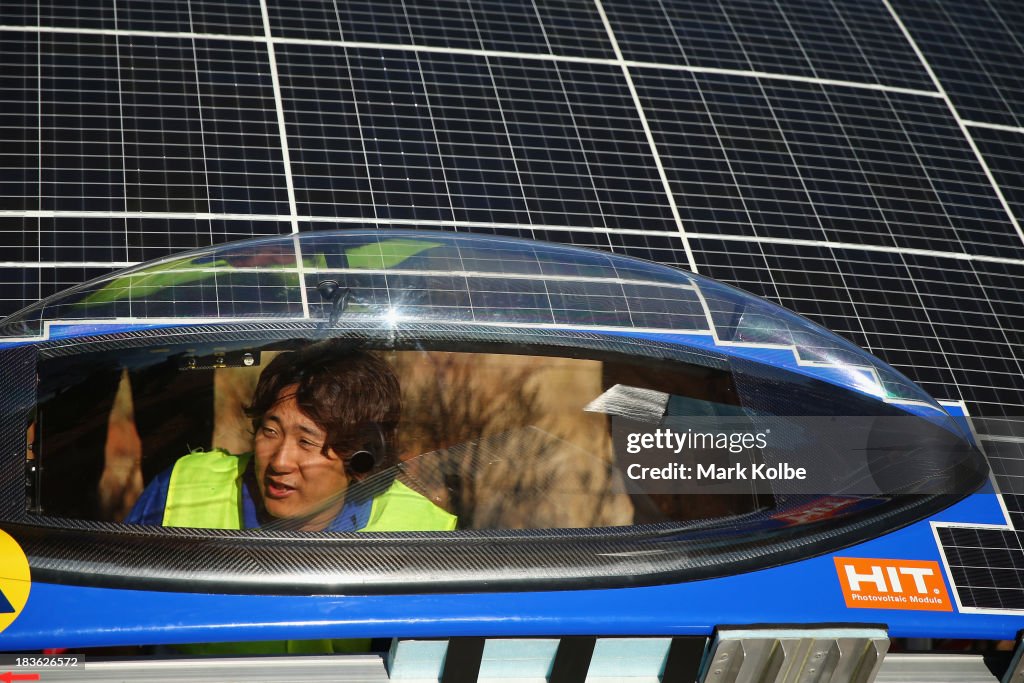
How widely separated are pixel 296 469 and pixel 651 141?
3674 mm

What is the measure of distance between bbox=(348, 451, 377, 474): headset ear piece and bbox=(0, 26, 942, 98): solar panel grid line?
3.58m

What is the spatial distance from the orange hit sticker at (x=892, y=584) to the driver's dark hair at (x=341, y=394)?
5.93 ft

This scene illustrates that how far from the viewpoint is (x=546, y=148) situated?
6.80 metres

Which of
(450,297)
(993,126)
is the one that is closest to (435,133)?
(450,297)

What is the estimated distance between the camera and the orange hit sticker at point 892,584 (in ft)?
14.1

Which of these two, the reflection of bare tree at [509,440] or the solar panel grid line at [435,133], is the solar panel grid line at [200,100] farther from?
the reflection of bare tree at [509,440]

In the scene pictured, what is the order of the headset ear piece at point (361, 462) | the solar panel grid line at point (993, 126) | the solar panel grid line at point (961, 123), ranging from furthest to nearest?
1. the solar panel grid line at point (993, 126)
2. the solar panel grid line at point (961, 123)
3. the headset ear piece at point (361, 462)

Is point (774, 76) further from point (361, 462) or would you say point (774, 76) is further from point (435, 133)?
point (361, 462)

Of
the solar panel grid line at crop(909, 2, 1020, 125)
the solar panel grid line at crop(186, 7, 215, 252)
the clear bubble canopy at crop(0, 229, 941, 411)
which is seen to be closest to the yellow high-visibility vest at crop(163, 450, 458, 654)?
the clear bubble canopy at crop(0, 229, 941, 411)

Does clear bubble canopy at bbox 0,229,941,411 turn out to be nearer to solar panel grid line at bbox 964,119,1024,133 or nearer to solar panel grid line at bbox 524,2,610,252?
solar panel grid line at bbox 524,2,610,252

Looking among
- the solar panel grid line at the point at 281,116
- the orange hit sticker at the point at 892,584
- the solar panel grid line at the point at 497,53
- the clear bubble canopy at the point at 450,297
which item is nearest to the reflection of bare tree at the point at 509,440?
the clear bubble canopy at the point at 450,297

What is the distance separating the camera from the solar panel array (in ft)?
19.8

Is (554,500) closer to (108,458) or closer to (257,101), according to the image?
(108,458)

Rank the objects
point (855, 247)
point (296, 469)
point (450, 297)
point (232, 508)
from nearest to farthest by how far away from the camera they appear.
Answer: point (232, 508), point (296, 469), point (450, 297), point (855, 247)
